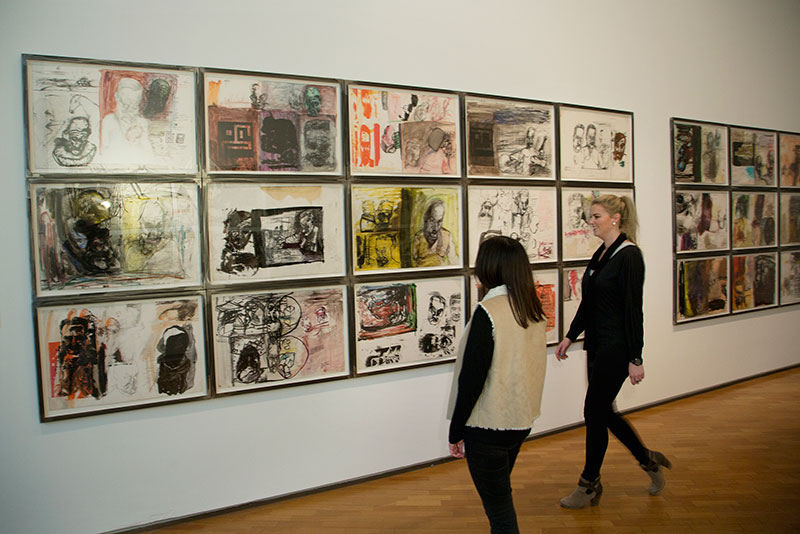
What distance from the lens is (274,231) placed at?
340 centimetres

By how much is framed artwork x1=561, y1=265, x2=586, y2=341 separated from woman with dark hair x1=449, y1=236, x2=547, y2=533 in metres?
2.58

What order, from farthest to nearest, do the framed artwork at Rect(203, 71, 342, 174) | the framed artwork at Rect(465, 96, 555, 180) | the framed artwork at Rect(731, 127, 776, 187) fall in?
the framed artwork at Rect(731, 127, 776, 187) < the framed artwork at Rect(465, 96, 555, 180) < the framed artwork at Rect(203, 71, 342, 174)

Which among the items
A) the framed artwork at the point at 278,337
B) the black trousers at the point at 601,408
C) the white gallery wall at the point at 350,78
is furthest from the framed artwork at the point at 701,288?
the framed artwork at the point at 278,337

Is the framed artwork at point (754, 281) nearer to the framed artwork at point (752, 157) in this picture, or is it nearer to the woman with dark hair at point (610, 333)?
the framed artwork at point (752, 157)

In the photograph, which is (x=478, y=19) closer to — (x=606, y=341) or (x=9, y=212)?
(x=606, y=341)

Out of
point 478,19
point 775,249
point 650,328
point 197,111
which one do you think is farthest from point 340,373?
point 775,249

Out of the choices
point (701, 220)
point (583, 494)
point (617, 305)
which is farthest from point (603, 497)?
point (701, 220)

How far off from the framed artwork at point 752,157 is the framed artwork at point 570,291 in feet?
8.77

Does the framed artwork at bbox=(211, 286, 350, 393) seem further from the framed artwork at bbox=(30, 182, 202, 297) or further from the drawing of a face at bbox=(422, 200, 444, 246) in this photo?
the drawing of a face at bbox=(422, 200, 444, 246)

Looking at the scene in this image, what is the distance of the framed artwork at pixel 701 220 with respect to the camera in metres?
5.42

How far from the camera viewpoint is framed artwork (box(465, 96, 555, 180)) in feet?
13.5

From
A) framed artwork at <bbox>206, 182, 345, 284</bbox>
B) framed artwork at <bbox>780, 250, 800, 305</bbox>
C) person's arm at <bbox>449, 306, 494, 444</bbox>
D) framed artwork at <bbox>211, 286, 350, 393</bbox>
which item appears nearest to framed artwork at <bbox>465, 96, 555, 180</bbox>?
framed artwork at <bbox>206, 182, 345, 284</bbox>

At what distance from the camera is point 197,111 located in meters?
3.19

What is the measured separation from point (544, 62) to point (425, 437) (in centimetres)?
338
